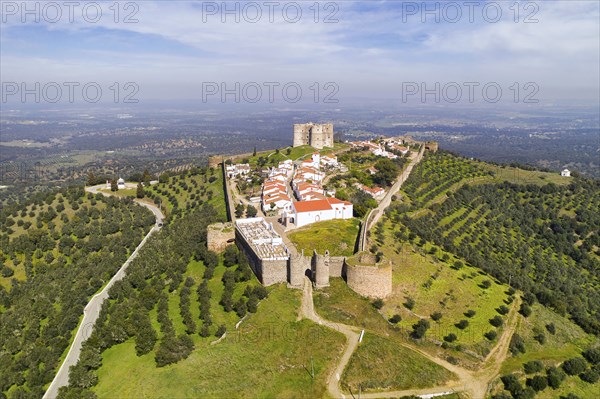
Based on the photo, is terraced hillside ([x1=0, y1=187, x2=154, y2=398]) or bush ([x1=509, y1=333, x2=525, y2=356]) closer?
bush ([x1=509, y1=333, x2=525, y2=356])

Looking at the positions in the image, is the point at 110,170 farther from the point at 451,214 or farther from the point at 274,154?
the point at 451,214

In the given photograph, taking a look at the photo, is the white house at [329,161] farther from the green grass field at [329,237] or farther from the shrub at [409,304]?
the shrub at [409,304]

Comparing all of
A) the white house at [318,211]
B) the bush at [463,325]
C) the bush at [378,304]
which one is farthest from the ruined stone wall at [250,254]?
the bush at [463,325]

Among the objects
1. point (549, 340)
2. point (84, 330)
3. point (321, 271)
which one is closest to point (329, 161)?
point (321, 271)

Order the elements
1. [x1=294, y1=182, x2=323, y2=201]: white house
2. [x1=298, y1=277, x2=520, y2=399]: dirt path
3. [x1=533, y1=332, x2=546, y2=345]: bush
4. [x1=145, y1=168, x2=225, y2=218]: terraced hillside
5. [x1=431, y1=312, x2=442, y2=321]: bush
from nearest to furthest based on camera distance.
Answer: [x1=298, y1=277, x2=520, y2=399]: dirt path < [x1=533, y1=332, x2=546, y2=345]: bush < [x1=431, y1=312, x2=442, y2=321]: bush < [x1=294, y1=182, x2=323, y2=201]: white house < [x1=145, y1=168, x2=225, y2=218]: terraced hillside

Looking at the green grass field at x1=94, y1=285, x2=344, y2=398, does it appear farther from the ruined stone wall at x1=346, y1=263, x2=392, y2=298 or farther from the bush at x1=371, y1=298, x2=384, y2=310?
the ruined stone wall at x1=346, y1=263, x2=392, y2=298

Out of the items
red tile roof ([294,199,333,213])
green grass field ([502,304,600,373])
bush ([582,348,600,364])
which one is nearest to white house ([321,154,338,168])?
red tile roof ([294,199,333,213])

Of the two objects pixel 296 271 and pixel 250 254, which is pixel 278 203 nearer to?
pixel 250 254
